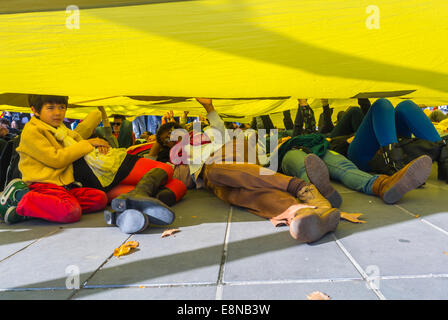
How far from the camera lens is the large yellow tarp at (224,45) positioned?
51.5 inches

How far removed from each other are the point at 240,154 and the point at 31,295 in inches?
57.7

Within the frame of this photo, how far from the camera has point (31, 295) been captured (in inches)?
38.5

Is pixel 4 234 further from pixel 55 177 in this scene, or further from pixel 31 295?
pixel 31 295

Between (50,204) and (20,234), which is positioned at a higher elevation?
(50,204)

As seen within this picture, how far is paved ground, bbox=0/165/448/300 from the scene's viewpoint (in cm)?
96

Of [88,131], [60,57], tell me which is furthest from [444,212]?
[88,131]

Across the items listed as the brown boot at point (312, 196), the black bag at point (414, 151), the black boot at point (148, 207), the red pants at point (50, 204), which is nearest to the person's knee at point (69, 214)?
the red pants at point (50, 204)

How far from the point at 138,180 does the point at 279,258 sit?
141 cm

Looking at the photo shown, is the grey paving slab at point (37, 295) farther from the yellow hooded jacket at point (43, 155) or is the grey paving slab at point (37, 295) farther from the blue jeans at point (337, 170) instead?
the blue jeans at point (337, 170)

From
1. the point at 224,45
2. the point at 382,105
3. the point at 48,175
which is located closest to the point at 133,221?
the point at 48,175

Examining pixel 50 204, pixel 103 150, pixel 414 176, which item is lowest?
pixel 50 204

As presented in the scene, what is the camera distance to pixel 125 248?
132 cm

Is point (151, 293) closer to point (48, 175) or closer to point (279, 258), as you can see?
point (279, 258)

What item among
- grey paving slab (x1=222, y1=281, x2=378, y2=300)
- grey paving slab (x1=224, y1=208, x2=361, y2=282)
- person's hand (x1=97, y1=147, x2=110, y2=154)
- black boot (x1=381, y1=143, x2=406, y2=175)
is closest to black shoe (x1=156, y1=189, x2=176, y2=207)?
person's hand (x1=97, y1=147, x2=110, y2=154)
